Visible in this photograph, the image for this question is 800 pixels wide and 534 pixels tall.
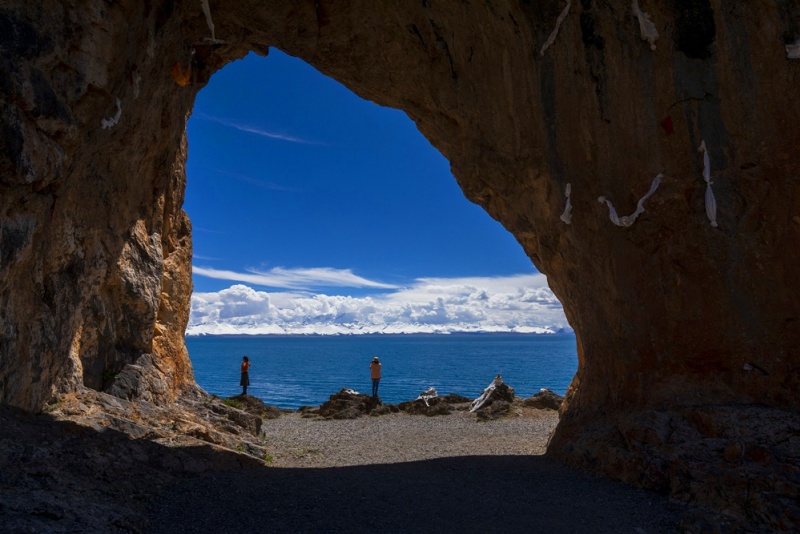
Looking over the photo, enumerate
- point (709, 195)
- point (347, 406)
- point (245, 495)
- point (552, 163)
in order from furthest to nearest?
point (347, 406)
point (552, 163)
point (709, 195)
point (245, 495)

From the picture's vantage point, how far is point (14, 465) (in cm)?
623

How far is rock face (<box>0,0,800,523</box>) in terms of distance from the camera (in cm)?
804

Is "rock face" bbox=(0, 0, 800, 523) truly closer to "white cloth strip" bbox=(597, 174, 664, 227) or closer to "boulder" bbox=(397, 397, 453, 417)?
"white cloth strip" bbox=(597, 174, 664, 227)

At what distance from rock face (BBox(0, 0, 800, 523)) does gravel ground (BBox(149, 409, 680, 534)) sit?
40.0 inches

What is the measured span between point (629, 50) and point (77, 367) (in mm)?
12289

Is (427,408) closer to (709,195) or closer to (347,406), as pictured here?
(347,406)

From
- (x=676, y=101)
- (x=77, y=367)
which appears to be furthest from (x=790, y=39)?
(x=77, y=367)

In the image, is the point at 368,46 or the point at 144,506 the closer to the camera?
A: the point at 144,506

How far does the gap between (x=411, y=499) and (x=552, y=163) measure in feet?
23.1

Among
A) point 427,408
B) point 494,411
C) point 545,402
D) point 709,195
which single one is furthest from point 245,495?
point 545,402

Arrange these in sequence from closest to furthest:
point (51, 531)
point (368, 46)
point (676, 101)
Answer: point (51, 531)
point (676, 101)
point (368, 46)

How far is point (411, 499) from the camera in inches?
311

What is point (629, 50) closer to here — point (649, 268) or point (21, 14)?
point (649, 268)

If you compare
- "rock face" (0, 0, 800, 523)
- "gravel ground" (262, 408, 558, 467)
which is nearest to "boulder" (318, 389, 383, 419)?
"gravel ground" (262, 408, 558, 467)
